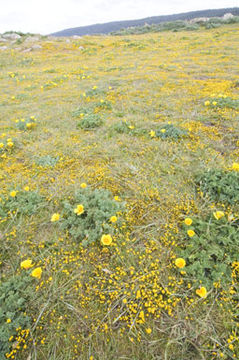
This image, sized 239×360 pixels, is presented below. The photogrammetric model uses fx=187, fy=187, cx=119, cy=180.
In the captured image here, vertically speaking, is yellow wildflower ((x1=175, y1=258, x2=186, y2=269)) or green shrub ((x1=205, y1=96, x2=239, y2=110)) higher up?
green shrub ((x1=205, y1=96, x2=239, y2=110))

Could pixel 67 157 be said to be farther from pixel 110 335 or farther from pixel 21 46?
pixel 21 46

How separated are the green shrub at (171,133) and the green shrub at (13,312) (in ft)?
10.4

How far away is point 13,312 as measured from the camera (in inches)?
63.6

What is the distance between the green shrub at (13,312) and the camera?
1.50m

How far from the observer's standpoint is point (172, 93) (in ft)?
18.2

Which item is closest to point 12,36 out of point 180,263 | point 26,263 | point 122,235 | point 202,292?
point 26,263

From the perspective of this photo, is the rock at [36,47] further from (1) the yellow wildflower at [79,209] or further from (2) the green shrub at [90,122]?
(1) the yellow wildflower at [79,209]

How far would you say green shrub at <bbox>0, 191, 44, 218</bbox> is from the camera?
249 centimetres

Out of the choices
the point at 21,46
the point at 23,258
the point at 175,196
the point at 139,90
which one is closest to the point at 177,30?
the point at 21,46

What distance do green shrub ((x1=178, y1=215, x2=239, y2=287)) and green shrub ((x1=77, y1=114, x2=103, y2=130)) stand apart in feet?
10.2

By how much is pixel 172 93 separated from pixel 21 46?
16.0 metres

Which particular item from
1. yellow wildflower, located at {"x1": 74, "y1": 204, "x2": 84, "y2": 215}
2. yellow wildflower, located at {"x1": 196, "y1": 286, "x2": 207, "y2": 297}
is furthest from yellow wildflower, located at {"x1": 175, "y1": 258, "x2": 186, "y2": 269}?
yellow wildflower, located at {"x1": 74, "y1": 204, "x2": 84, "y2": 215}

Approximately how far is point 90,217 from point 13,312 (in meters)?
1.10

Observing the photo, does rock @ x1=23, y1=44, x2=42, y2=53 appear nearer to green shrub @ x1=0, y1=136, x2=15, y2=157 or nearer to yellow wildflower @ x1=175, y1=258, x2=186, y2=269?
green shrub @ x1=0, y1=136, x2=15, y2=157
